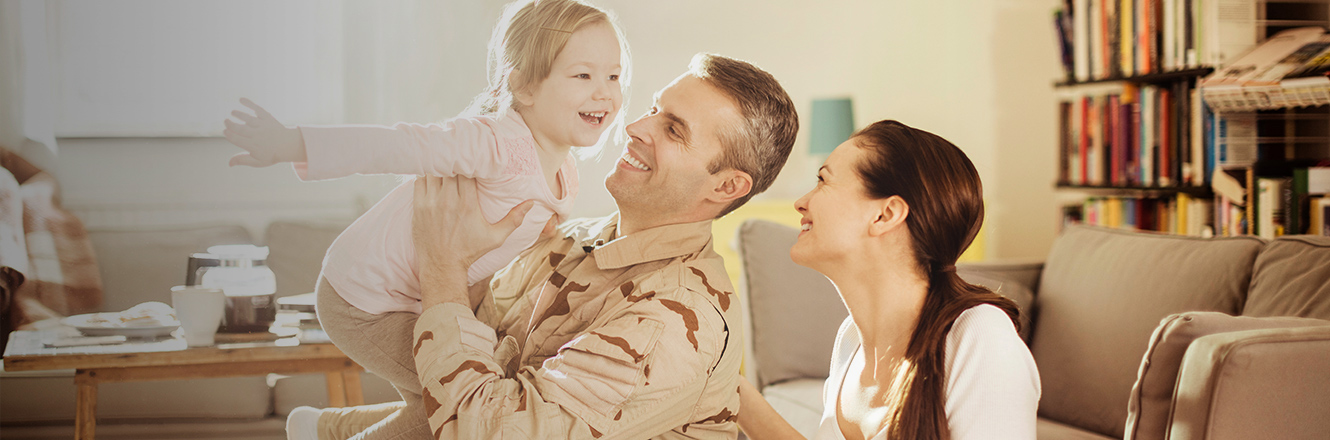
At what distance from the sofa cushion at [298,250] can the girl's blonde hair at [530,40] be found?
278mm

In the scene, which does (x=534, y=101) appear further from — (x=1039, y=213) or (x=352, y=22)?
(x=1039, y=213)

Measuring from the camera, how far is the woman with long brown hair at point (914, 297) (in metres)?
0.90

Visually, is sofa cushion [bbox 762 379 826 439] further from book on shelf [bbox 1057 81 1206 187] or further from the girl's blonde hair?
book on shelf [bbox 1057 81 1206 187]

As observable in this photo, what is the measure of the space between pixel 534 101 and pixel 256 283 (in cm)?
48

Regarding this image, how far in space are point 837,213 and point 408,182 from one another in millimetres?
563

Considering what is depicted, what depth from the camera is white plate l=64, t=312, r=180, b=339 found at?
1083 millimetres

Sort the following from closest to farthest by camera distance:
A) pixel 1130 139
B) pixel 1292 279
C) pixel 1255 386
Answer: pixel 1255 386 < pixel 1292 279 < pixel 1130 139

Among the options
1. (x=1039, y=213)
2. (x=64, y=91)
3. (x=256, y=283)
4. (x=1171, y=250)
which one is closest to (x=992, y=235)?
(x=1039, y=213)

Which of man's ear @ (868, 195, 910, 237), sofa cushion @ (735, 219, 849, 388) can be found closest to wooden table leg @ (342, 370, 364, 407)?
man's ear @ (868, 195, 910, 237)

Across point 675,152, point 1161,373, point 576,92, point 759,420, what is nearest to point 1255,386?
point 1161,373

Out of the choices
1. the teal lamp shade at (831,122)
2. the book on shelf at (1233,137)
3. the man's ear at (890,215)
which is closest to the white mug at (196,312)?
the man's ear at (890,215)

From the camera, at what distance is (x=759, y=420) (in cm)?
126

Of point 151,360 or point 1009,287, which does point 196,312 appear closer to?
point 151,360

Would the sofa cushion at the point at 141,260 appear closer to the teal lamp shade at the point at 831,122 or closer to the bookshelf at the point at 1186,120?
the teal lamp shade at the point at 831,122
